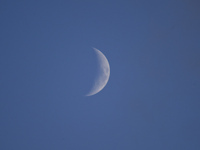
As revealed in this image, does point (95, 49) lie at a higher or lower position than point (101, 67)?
higher

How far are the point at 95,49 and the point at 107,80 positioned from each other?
23.2 inches

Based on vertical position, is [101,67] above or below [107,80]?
above

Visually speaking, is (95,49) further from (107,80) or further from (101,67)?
(107,80)

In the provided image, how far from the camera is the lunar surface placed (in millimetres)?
2256

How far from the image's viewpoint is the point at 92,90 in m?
2.25

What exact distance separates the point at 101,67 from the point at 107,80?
0.82ft

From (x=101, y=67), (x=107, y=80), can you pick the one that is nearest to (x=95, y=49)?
(x=101, y=67)

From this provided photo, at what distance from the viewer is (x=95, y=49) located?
2340 millimetres

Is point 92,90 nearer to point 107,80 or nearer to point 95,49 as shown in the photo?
point 107,80

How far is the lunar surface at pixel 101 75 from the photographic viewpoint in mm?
2256

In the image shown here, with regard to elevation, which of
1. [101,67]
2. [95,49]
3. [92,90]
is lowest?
[92,90]

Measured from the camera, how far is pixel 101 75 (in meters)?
2.28

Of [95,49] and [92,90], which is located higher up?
[95,49]

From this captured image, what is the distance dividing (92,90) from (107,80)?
316 mm
